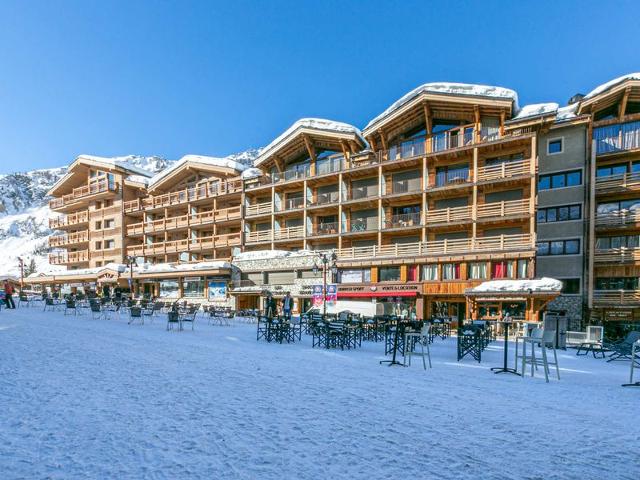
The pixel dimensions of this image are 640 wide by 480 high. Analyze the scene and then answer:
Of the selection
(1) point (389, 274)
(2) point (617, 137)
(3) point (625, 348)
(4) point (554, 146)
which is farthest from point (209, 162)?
(3) point (625, 348)

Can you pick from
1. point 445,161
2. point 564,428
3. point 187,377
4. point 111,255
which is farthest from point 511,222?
point 111,255

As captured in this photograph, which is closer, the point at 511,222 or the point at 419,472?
the point at 419,472

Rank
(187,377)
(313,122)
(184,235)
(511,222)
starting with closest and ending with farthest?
(187,377) < (511,222) < (313,122) < (184,235)

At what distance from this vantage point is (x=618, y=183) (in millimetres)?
23359

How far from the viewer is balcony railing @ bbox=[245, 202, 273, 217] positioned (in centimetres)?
3288

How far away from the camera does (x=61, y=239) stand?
46.9m

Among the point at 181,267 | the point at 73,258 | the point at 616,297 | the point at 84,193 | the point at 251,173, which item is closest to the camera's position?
the point at 616,297

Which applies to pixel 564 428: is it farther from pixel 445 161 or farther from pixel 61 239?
pixel 61 239

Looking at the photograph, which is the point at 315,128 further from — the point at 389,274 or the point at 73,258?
the point at 73,258

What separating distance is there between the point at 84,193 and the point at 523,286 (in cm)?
4724

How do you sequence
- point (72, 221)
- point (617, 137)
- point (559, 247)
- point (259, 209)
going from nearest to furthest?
point (617, 137) → point (559, 247) → point (259, 209) → point (72, 221)

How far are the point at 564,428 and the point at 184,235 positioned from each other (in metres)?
38.9

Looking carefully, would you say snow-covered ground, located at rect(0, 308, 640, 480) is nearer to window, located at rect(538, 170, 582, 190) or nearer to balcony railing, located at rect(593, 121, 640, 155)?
A: window, located at rect(538, 170, 582, 190)

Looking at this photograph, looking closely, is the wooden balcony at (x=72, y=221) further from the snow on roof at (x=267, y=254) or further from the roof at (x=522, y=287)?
the roof at (x=522, y=287)
